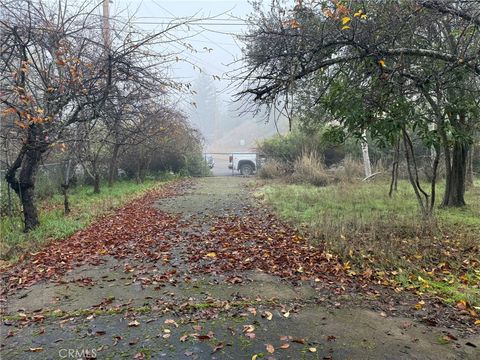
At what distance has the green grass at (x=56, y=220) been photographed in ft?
22.4

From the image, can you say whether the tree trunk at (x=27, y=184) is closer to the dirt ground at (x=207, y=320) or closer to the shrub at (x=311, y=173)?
the dirt ground at (x=207, y=320)

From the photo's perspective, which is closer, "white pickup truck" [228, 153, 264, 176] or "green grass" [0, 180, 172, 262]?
"green grass" [0, 180, 172, 262]

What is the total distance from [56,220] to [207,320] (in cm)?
612

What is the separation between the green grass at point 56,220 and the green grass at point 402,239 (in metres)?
4.61

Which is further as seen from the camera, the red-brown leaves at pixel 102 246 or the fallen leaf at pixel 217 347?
the red-brown leaves at pixel 102 246

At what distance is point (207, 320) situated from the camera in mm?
3844

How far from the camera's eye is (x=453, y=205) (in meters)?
9.82

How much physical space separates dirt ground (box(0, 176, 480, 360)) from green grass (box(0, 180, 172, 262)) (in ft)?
6.64

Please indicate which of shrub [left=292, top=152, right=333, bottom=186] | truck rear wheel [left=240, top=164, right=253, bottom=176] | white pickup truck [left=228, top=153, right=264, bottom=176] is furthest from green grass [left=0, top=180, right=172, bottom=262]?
truck rear wheel [left=240, top=164, right=253, bottom=176]

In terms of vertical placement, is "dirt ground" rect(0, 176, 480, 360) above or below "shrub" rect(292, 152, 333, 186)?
below

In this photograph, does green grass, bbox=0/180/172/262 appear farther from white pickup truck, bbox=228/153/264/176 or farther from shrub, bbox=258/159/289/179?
white pickup truck, bbox=228/153/264/176

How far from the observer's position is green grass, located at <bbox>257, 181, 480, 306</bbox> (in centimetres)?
496

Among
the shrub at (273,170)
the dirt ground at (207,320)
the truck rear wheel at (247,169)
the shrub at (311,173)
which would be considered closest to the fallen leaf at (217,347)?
the dirt ground at (207,320)

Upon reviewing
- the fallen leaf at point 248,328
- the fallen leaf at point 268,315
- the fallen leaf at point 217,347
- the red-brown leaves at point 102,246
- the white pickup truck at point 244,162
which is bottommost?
the fallen leaf at point 217,347
